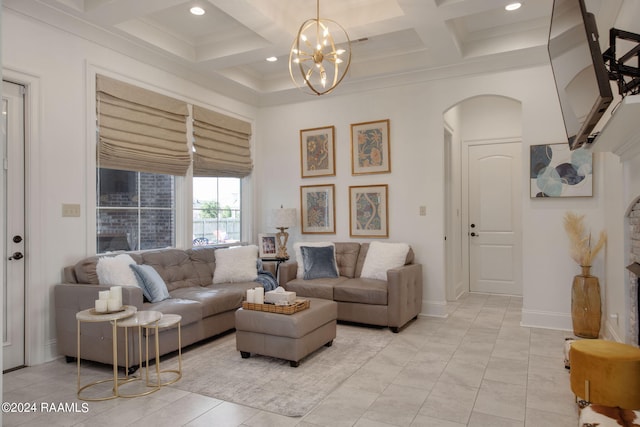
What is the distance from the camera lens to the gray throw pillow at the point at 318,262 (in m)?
4.81

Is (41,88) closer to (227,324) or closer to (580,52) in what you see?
(227,324)

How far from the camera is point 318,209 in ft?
18.3

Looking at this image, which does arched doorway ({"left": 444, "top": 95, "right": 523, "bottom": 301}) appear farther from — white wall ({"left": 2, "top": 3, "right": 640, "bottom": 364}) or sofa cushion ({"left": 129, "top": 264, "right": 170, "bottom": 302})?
sofa cushion ({"left": 129, "top": 264, "right": 170, "bottom": 302})

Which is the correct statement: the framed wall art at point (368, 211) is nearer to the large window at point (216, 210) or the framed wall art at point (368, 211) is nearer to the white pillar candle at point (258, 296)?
the large window at point (216, 210)

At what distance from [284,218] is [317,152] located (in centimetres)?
99

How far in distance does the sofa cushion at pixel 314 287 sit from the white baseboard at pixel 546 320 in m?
1.93

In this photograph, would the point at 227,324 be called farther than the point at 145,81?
No

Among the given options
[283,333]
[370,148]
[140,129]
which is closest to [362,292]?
[283,333]

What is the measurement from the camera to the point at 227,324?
13.2 feet

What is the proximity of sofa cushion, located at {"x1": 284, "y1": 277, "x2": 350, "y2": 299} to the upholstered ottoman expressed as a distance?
91 cm

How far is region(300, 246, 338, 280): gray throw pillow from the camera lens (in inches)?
189

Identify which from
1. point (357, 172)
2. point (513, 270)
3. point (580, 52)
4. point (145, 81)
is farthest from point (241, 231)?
point (580, 52)

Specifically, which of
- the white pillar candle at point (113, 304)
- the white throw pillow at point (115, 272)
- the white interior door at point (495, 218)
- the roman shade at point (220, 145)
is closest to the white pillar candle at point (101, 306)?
the white pillar candle at point (113, 304)

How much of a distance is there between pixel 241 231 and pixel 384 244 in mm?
2079
